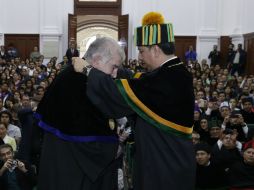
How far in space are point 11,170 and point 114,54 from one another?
3.42m

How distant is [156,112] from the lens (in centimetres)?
376

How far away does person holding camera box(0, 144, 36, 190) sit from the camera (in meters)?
6.64

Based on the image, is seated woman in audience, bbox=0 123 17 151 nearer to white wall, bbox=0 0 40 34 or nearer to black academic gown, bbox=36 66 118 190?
black academic gown, bbox=36 66 118 190

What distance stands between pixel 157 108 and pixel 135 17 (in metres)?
22.4

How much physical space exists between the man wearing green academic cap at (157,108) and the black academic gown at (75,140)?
0.20 meters

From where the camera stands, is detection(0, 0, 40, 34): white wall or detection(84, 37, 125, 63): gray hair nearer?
detection(84, 37, 125, 63): gray hair

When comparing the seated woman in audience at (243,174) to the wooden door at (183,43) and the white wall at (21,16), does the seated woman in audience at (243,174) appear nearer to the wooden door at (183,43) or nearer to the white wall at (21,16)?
the wooden door at (183,43)

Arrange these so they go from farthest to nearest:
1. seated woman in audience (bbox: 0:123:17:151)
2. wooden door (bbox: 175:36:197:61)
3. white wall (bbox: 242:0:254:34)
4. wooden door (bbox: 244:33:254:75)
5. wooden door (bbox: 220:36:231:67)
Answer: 1. wooden door (bbox: 175:36:197:61)
2. wooden door (bbox: 220:36:231:67)
3. white wall (bbox: 242:0:254:34)
4. wooden door (bbox: 244:33:254:75)
5. seated woman in audience (bbox: 0:123:17:151)

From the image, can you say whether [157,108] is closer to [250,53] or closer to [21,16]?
[250,53]

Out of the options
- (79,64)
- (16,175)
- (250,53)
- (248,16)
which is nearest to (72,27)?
(248,16)

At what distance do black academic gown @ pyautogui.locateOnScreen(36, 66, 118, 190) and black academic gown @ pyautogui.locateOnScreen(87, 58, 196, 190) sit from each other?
0.21 m

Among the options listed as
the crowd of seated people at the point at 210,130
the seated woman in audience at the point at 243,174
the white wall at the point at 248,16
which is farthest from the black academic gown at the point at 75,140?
the white wall at the point at 248,16

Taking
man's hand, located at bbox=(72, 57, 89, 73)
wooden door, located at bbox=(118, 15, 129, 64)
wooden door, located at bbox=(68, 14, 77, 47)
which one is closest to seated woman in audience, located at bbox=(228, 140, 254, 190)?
man's hand, located at bbox=(72, 57, 89, 73)

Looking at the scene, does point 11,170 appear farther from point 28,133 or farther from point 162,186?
point 162,186
